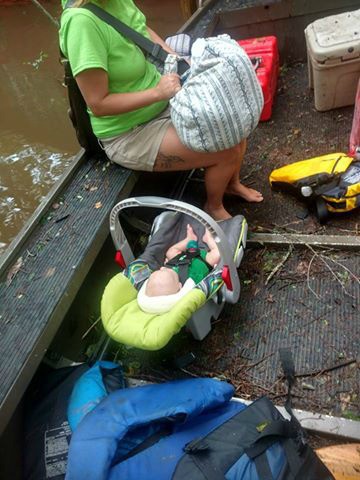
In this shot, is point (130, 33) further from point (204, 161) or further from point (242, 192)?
point (242, 192)

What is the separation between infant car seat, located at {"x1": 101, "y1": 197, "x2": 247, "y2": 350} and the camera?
1.64m

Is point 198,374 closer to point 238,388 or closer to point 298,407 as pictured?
point 238,388

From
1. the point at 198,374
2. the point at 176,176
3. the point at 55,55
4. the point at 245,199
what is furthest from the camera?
the point at 55,55

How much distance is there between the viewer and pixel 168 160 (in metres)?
2.21

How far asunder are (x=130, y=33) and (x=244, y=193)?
1028 mm

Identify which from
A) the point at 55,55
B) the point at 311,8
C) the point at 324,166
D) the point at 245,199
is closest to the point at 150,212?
the point at 245,199

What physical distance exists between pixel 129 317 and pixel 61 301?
27 cm

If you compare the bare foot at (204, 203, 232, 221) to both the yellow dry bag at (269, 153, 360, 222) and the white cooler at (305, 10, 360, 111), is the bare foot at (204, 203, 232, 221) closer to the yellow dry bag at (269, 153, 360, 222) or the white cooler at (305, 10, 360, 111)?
the yellow dry bag at (269, 153, 360, 222)

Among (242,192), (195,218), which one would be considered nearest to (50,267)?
(195,218)

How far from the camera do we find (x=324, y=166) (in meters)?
2.35

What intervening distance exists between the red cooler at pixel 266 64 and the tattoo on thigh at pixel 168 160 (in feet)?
3.67

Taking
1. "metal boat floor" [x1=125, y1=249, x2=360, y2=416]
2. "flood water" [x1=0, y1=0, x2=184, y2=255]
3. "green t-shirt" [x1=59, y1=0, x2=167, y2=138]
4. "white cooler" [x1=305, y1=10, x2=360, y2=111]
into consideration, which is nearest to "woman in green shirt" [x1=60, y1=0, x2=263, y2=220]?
"green t-shirt" [x1=59, y1=0, x2=167, y2=138]

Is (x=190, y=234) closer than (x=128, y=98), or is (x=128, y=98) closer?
(x=128, y=98)

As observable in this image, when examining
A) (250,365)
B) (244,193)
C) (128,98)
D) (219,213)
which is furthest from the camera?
(244,193)
